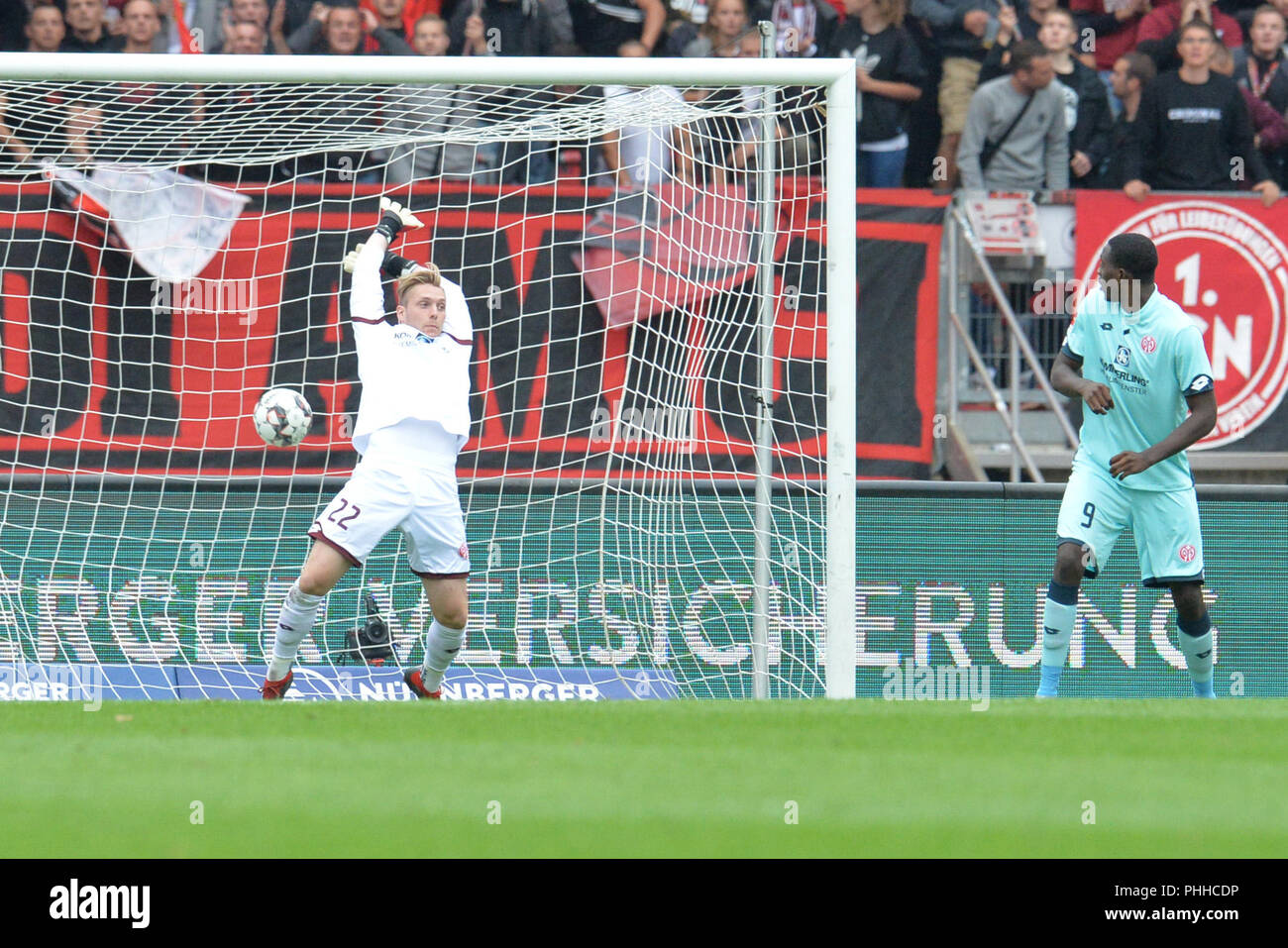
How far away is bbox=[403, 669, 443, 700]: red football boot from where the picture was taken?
6.65 m

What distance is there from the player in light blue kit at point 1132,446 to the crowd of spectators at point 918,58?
2.76 meters

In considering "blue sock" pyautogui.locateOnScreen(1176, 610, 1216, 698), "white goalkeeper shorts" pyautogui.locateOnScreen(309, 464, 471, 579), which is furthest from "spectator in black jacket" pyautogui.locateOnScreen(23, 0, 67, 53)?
"blue sock" pyautogui.locateOnScreen(1176, 610, 1216, 698)

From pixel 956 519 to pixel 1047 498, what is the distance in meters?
0.45

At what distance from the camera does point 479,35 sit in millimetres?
9188

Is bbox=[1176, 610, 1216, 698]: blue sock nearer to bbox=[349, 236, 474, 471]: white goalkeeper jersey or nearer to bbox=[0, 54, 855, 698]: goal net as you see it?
bbox=[0, 54, 855, 698]: goal net

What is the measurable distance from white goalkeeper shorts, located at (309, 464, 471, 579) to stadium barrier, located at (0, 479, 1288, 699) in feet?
4.13

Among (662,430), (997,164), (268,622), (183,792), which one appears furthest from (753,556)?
(183,792)

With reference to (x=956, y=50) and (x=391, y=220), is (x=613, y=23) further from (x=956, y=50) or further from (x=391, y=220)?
(x=391, y=220)

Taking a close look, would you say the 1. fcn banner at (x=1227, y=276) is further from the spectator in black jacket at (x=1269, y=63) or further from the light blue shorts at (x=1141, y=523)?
the light blue shorts at (x=1141, y=523)

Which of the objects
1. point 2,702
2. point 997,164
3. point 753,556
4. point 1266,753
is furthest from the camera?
point 997,164

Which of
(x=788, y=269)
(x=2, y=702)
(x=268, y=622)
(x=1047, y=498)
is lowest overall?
(x=268, y=622)

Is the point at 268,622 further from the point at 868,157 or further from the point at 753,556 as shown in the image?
the point at 868,157

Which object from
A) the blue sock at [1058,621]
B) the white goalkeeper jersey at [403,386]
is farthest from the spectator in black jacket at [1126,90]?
the white goalkeeper jersey at [403,386]

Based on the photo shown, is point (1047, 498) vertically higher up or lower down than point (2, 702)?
lower down
